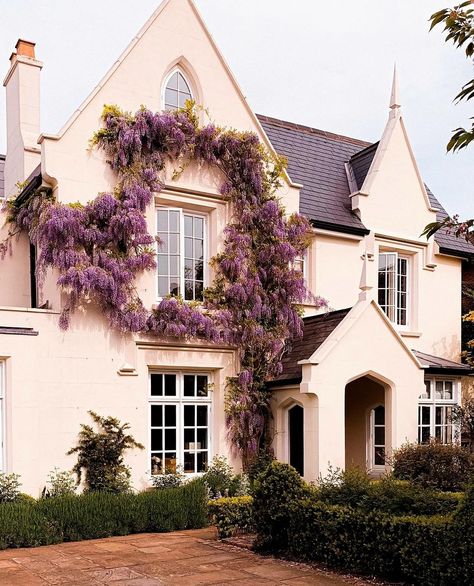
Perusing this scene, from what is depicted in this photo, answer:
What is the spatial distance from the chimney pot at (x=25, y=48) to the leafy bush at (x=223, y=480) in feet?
32.8

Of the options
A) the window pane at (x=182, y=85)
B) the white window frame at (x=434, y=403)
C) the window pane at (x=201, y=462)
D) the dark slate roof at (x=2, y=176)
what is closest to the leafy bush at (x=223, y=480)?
the window pane at (x=201, y=462)

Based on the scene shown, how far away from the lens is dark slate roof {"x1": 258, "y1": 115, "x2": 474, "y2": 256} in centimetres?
1731

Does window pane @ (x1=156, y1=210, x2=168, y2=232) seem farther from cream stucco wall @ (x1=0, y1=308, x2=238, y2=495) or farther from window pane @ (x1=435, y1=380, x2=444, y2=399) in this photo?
window pane @ (x1=435, y1=380, x2=444, y2=399)

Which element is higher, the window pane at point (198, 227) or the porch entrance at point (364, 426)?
the window pane at point (198, 227)

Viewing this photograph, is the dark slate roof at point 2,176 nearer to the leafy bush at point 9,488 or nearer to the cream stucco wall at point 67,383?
the cream stucco wall at point 67,383

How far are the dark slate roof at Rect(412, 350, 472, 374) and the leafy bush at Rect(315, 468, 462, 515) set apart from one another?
7.15m

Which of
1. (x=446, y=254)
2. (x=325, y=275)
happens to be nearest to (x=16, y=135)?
(x=325, y=275)

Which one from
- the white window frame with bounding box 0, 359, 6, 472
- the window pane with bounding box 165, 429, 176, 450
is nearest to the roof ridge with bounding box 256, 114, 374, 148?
the window pane with bounding box 165, 429, 176, 450

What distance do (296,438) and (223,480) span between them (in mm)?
2113

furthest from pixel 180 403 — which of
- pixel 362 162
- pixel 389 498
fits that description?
pixel 362 162

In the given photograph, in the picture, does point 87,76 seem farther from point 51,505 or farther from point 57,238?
point 51,505

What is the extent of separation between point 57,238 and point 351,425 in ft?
28.4

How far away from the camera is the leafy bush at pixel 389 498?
8836mm

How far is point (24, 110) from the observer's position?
1555 cm
